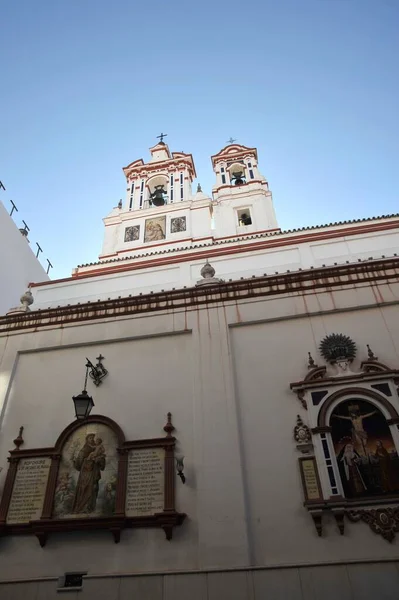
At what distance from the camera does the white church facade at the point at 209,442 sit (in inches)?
268

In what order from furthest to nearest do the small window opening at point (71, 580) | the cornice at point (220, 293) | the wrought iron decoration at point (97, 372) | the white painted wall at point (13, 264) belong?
the white painted wall at point (13, 264) → the cornice at point (220, 293) → the wrought iron decoration at point (97, 372) → the small window opening at point (71, 580)

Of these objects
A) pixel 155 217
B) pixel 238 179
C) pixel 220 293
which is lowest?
pixel 220 293

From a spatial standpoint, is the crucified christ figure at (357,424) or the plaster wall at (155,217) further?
the plaster wall at (155,217)

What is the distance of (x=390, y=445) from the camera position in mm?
7344

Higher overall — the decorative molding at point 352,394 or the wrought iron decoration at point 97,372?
the wrought iron decoration at point 97,372

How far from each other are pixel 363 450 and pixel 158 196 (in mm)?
17781

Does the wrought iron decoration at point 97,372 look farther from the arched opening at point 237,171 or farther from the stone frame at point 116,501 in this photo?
the arched opening at point 237,171

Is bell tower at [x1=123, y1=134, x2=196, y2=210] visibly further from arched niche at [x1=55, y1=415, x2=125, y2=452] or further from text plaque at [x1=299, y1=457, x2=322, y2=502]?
text plaque at [x1=299, y1=457, x2=322, y2=502]

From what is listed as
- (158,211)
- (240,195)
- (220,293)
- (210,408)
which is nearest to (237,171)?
(240,195)

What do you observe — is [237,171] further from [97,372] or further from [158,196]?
[97,372]

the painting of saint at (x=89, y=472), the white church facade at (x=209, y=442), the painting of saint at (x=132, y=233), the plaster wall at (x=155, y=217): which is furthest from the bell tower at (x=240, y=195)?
the painting of saint at (x=89, y=472)

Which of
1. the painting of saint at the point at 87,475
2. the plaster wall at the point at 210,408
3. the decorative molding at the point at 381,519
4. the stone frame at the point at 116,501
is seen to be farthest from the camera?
the painting of saint at the point at 87,475

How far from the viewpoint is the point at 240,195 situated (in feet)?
69.6

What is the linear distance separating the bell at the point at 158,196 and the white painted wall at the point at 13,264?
6.41 meters
